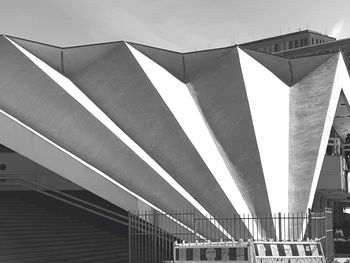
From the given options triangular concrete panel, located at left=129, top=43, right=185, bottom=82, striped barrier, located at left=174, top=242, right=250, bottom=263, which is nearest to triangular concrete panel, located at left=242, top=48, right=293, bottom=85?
triangular concrete panel, located at left=129, top=43, right=185, bottom=82

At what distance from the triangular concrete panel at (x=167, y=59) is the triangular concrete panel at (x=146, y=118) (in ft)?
3.39

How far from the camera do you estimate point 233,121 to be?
69.6ft

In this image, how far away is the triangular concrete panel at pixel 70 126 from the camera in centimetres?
1759

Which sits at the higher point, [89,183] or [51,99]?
[51,99]

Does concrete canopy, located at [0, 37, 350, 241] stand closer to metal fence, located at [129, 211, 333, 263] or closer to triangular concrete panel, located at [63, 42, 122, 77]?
triangular concrete panel, located at [63, 42, 122, 77]

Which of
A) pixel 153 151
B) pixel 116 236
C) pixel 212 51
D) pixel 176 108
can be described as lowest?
pixel 116 236

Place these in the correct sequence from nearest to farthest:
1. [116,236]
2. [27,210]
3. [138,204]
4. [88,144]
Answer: [138,204], [88,144], [27,210], [116,236]

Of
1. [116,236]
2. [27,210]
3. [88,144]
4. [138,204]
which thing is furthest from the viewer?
[116,236]

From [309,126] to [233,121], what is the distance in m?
3.34

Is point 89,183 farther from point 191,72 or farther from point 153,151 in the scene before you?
point 191,72

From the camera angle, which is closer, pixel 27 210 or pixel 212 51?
pixel 27 210

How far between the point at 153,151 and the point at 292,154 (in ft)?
17.8

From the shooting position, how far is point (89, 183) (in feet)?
56.2

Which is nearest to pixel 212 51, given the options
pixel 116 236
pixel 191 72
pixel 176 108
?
pixel 191 72
